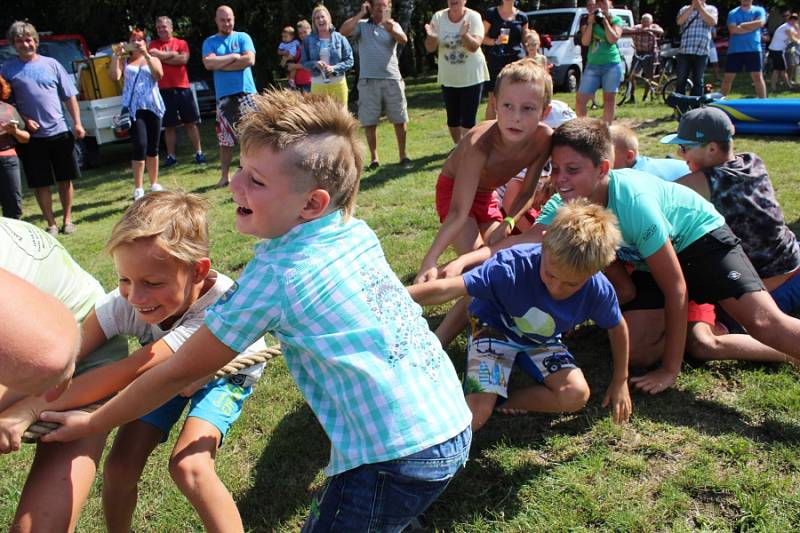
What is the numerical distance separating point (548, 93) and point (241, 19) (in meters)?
18.0

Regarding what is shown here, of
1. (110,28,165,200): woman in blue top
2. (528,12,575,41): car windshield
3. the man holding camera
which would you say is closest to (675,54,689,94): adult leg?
the man holding camera

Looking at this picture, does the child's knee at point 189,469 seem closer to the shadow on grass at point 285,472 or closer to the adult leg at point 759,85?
the shadow on grass at point 285,472

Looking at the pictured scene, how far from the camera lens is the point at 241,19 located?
19797 millimetres

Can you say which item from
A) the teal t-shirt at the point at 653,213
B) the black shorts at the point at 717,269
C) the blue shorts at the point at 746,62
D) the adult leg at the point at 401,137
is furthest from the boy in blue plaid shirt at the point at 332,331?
the blue shorts at the point at 746,62

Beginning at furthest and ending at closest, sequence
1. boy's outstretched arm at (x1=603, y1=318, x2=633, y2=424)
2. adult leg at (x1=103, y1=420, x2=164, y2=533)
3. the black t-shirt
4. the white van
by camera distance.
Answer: the white van < the black t-shirt < boy's outstretched arm at (x1=603, y1=318, x2=633, y2=424) < adult leg at (x1=103, y1=420, x2=164, y2=533)

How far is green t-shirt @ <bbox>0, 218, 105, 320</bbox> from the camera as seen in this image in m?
2.21

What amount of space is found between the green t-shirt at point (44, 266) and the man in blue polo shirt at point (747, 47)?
11.5m

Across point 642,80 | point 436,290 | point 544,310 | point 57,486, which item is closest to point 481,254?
point 544,310

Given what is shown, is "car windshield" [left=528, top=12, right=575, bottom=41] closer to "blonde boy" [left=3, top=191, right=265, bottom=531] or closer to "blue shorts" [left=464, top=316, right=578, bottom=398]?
"blue shorts" [left=464, top=316, right=578, bottom=398]

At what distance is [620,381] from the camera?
298cm

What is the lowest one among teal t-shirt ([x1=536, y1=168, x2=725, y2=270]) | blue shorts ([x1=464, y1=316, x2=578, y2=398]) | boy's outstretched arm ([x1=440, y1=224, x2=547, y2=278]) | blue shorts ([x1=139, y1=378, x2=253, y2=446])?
blue shorts ([x1=464, y1=316, x2=578, y2=398])

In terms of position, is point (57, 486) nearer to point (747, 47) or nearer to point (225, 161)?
point (225, 161)

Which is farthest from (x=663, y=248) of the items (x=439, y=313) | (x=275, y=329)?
(x=275, y=329)

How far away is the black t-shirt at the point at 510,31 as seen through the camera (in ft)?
32.6
